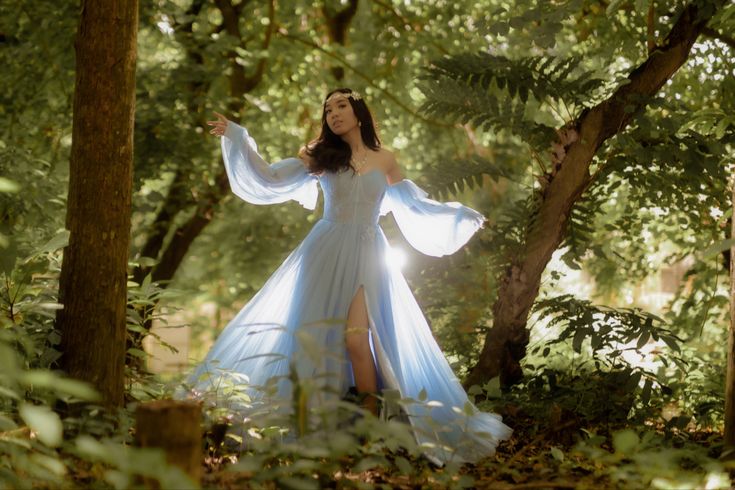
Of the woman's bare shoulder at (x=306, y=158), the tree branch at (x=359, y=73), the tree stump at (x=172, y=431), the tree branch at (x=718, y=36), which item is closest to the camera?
the tree stump at (x=172, y=431)

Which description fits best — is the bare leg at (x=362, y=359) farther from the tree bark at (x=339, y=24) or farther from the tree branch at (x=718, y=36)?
the tree bark at (x=339, y=24)

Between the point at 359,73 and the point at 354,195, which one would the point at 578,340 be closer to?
the point at 354,195

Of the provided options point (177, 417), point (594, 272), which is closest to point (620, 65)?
point (594, 272)

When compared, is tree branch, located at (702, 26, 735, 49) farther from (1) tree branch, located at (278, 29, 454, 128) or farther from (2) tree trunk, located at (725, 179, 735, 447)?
(1) tree branch, located at (278, 29, 454, 128)

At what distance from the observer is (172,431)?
7.64 ft

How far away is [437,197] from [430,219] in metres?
0.81

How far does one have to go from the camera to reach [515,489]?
2857mm

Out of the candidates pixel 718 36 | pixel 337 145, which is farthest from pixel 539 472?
pixel 718 36

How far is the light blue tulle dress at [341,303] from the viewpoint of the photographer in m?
4.23

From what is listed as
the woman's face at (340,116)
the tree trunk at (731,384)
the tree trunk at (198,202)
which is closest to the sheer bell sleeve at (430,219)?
the woman's face at (340,116)

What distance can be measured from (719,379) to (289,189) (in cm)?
297

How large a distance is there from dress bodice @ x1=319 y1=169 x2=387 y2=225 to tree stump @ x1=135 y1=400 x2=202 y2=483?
2.28 meters

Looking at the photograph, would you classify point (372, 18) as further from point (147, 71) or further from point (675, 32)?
point (675, 32)

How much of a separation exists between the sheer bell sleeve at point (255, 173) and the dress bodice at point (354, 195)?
0.22 m
